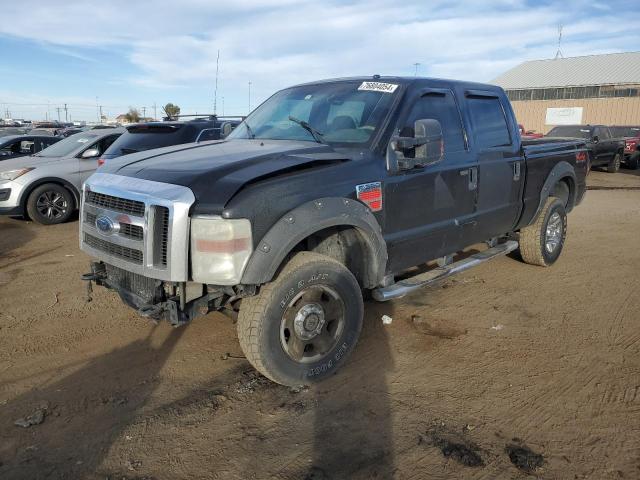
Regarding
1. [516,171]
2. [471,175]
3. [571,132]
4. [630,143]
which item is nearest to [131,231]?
[471,175]

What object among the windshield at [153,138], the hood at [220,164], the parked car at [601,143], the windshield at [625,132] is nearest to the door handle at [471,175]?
the hood at [220,164]

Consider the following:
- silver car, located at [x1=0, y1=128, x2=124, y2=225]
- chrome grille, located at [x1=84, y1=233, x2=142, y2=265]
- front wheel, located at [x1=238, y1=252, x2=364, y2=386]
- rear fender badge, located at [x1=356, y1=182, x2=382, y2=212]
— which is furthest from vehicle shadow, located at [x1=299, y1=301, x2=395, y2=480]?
silver car, located at [x1=0, y1=128, x2=124, y2=225]

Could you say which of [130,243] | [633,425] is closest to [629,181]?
[633,425]

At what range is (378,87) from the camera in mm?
4148

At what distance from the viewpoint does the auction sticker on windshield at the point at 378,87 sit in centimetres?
408

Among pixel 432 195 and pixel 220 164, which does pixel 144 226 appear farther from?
pixel 432 195

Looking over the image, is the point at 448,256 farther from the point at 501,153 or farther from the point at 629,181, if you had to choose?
the point at 629,181

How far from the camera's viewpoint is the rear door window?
15.5 feet

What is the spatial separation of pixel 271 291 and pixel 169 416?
3.21 ft

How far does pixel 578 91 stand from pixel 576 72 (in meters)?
2.61

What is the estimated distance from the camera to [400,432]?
Answer: 2947 millimetres

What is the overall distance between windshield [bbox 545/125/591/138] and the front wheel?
17394 mm

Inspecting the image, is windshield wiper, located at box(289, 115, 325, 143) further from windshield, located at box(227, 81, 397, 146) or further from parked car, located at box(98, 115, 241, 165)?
parked car, located at box(98, 115, 241, 165)

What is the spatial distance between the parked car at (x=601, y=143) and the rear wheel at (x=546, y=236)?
43.2 feet
